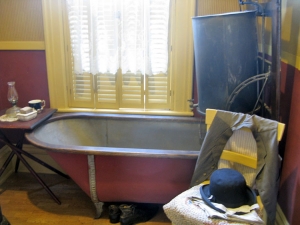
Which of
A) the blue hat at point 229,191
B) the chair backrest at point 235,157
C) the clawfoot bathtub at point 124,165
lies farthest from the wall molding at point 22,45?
the blue hat at point 229,191

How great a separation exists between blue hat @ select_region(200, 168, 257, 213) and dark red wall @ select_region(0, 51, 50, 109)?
1796 millimetres

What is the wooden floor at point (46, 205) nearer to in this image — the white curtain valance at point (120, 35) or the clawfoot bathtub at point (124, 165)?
the clawfoot bathtub at point (124, 165)

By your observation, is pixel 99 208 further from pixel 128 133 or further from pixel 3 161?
pixel 3 161

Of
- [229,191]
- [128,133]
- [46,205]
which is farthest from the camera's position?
[128,133]

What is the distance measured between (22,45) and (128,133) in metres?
1.18

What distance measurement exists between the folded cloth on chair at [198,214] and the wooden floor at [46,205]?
23.9 inches

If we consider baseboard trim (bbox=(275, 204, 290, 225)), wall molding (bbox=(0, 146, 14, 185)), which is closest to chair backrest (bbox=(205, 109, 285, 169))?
baseboard trim (bbox=(275, 204, 290, 225))

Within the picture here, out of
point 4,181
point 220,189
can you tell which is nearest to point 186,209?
point 220,189

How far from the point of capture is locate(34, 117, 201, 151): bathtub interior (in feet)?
8.11

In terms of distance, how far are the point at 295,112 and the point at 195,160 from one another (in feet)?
2.08

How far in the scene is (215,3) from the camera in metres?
2.32

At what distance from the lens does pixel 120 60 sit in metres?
2.49

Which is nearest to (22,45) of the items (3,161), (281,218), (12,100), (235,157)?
(12,100)

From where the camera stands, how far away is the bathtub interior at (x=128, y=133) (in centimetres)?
247
